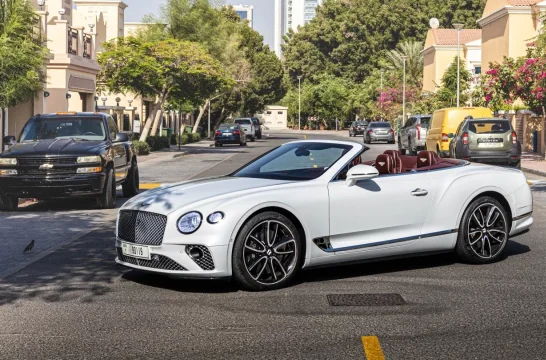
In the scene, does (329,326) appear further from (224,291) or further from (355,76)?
(355,76)

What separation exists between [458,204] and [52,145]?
881 cm

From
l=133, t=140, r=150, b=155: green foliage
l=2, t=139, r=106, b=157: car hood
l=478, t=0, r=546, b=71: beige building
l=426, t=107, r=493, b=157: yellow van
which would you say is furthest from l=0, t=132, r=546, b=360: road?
l=478, t=0, r=546, b=71: beige building

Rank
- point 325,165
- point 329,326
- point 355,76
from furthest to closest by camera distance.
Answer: point 355,76 < point 325,165 < point 329,326

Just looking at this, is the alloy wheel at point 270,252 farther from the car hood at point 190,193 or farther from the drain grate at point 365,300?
the drain grate at point 365,300

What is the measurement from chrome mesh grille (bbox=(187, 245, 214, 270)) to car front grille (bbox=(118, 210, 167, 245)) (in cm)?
40

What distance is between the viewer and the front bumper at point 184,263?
7887 millimetres

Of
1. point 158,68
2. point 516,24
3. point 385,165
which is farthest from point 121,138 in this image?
point 516,24

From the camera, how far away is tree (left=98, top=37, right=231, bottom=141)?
40.8 meters

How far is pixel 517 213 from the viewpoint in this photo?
32.4 feet

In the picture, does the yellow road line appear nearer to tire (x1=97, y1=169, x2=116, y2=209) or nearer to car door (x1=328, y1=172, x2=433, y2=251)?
tire (x1=97, y1=169, x2=116, y2=209)

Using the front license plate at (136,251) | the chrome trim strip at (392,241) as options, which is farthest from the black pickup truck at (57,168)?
the chrome trim strip at (392,241)

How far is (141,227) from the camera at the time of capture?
8336 millimetres

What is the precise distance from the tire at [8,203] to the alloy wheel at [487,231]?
9.30 m

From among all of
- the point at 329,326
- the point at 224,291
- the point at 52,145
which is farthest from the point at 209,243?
the point at 52,145
